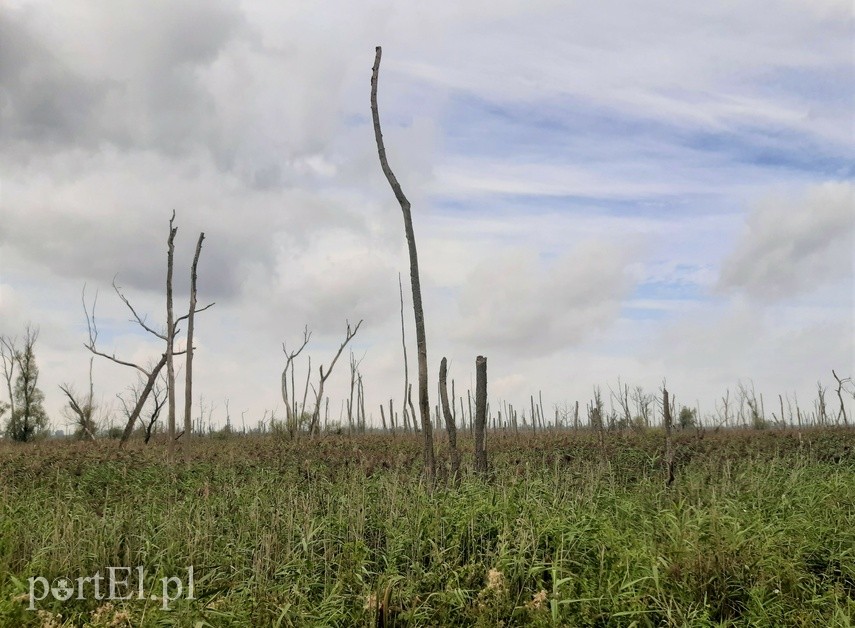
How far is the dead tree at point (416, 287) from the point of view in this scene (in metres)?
9.62

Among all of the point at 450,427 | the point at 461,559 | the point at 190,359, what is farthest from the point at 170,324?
the point at 461,559

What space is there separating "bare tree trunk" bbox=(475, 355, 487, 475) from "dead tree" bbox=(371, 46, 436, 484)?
949mm

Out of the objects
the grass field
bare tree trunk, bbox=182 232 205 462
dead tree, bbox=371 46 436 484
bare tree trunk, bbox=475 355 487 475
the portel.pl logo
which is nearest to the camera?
the grass field

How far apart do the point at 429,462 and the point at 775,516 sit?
434 cm

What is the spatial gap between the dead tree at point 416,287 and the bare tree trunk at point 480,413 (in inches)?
37.4

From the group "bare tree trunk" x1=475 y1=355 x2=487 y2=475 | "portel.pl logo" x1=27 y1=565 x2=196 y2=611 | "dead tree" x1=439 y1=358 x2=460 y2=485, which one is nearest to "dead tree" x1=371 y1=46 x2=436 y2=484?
"dead tree" x1=439 y1=358 x2=460 y2=485

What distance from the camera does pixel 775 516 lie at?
277 inches

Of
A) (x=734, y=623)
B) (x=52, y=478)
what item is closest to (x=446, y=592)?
(x=734, y=623)

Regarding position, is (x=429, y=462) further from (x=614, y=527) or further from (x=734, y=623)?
(x=734, y=623)

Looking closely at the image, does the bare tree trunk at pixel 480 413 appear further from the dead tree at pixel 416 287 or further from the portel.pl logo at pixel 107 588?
the portel.pl logo at pixel 107 588

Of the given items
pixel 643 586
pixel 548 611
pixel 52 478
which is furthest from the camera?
pixel 52 478

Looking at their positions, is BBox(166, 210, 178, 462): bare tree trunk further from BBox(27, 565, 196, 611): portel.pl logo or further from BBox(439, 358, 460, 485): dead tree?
BBox(27, 565, 196, 611): portel.pl logo

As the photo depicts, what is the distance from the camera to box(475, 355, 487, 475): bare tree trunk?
10547mm

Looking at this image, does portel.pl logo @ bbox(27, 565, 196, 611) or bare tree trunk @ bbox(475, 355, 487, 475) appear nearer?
portel.pl logo @ bbox(27, 565, 196, 611)
